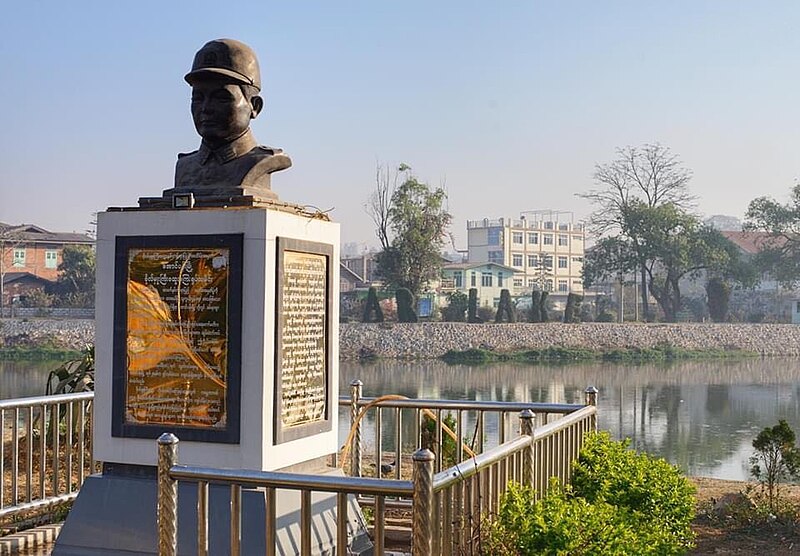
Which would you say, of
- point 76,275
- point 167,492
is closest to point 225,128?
point 167,492

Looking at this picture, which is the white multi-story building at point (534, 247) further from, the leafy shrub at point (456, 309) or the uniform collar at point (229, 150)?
the uniform collar at point (229, 150)

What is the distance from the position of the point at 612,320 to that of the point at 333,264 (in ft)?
140

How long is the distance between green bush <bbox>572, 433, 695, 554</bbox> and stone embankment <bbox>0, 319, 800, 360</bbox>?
32.1m

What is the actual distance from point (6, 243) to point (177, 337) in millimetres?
45670

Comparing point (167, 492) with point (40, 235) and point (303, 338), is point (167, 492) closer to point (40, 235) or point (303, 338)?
point (303, 338)

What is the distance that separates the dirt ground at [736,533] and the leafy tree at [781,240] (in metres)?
44.1

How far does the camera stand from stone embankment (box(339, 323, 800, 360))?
40156 millimetres

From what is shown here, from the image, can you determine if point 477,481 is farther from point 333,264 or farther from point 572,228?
point 572,228

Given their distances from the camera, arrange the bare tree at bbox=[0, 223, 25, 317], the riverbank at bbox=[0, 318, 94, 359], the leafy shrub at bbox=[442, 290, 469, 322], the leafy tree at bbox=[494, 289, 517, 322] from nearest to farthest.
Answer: the riverbank at bbox=[0, 318, 94, 359]
the leafy shrub at bbox=[442, 290, 469, 322]
the leafy tree at bbox=[494, 289, 517, 322]
the bare tree at bbox=[0, 223, 25, 317]

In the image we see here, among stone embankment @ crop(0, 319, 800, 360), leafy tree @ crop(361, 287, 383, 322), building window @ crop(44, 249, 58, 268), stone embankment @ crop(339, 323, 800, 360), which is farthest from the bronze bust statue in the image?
building window @ crop(44, 249, 58, 268)

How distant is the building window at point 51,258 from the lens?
167 ft

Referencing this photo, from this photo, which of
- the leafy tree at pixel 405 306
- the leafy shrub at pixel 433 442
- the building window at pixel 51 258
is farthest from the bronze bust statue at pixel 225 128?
the building window at pixel 51 258

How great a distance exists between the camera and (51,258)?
51.2 meters

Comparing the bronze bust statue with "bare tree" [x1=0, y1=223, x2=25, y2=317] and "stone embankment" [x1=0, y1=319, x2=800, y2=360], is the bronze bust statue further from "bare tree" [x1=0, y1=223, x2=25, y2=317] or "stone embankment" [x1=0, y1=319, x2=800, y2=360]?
"bare tree" [x1=0, y1=223, x2=25, y2=317]
